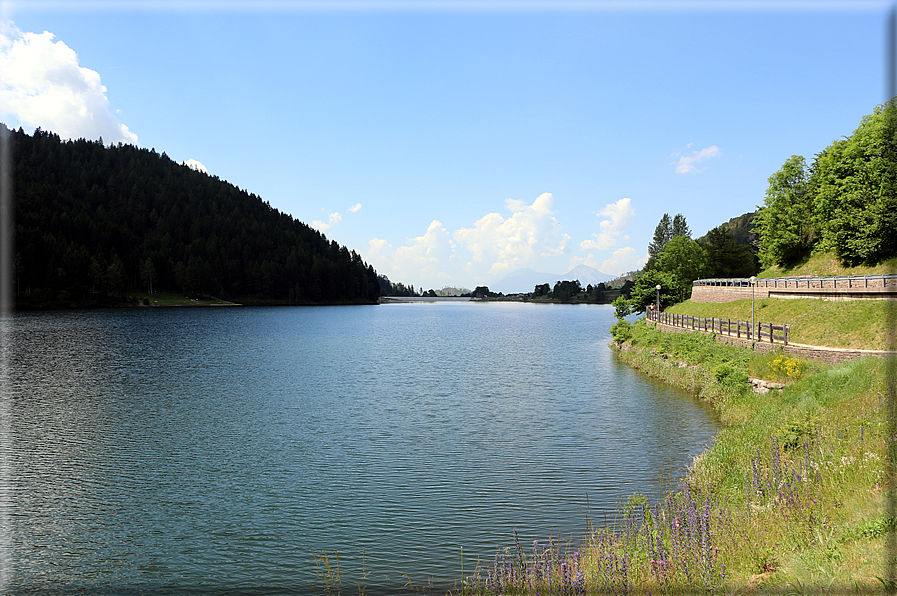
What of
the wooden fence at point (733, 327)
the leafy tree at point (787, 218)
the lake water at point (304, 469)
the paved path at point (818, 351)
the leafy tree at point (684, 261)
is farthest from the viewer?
the leafy tree at point (684, 261)

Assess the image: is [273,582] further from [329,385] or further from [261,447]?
[329,385]

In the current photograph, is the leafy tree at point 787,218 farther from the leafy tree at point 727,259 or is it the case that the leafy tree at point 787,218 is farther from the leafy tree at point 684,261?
the leafy tree at point 727,259

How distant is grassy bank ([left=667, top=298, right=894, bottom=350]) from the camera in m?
31.9

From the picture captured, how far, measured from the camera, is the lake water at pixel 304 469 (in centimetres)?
1277

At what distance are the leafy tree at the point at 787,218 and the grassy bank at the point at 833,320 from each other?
30985 millimetres

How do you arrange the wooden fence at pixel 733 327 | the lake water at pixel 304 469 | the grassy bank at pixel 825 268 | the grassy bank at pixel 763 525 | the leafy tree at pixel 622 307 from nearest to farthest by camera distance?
1. the grassy bank at pixel 763 525
2. the lake water at pixel 304 469
3. the wooden fence at pixel 733 327
4. the grassy bank at pixel 825 268
5. the leafy tree at pixel 622 307

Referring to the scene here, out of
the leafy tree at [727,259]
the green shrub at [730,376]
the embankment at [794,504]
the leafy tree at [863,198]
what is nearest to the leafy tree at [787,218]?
the leafy tree at [863,198]

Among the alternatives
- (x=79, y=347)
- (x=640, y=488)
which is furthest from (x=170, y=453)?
(x=79, y=347)

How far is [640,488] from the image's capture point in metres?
17.0

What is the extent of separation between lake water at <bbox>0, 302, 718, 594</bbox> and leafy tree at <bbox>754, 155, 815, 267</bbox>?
4615 cm

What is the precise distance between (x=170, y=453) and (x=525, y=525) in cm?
1441

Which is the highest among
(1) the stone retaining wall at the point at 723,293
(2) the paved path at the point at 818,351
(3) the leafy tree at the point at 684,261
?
(3) the leafy tree at the point at 684,261

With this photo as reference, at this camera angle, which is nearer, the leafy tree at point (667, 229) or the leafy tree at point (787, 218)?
the leafy tree at point (787, 218)

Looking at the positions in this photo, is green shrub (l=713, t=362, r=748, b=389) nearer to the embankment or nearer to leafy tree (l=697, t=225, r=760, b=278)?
the embankment
